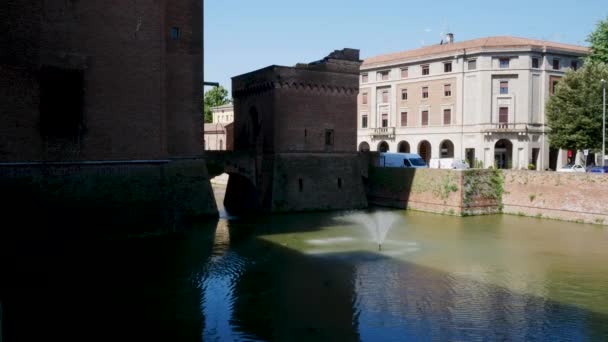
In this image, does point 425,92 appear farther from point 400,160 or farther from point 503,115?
point 400,160

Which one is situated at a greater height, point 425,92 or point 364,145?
point 425,92

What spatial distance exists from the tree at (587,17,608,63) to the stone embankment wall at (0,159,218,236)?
29085 mm

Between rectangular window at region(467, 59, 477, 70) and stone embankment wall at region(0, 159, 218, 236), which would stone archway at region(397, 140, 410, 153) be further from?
stone embankment wall at region(0, 159, 218, 236)

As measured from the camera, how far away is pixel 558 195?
2505 centimetres

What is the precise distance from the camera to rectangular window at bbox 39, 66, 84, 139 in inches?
647

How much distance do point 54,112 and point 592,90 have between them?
29.2m

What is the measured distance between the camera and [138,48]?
18359mm

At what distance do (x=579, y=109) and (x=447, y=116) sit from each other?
11062 mm

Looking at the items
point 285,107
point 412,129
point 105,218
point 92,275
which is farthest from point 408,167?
point 92,275

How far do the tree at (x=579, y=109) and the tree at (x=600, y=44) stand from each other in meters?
1.17

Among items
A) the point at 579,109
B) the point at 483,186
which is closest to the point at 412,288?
the point at 483,186

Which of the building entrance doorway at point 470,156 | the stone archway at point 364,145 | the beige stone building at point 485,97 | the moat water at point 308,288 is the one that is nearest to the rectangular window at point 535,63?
the beige stone building at point 485,97

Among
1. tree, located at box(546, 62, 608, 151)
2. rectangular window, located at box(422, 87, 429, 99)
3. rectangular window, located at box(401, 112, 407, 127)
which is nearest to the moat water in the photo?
tree, located at box(546, 62, 608, 151)

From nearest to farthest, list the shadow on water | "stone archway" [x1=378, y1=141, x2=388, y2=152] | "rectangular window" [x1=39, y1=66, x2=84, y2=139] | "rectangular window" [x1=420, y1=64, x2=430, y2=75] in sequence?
the shadow on water
"rectangular window" [x1=39, y1=66, x2=84, y2=139]
"rectangular window" [x1=420, y1=64, x2=430, y2=75]
"stone archway" [x1=378, y1=141, x2=388, y2=152]
